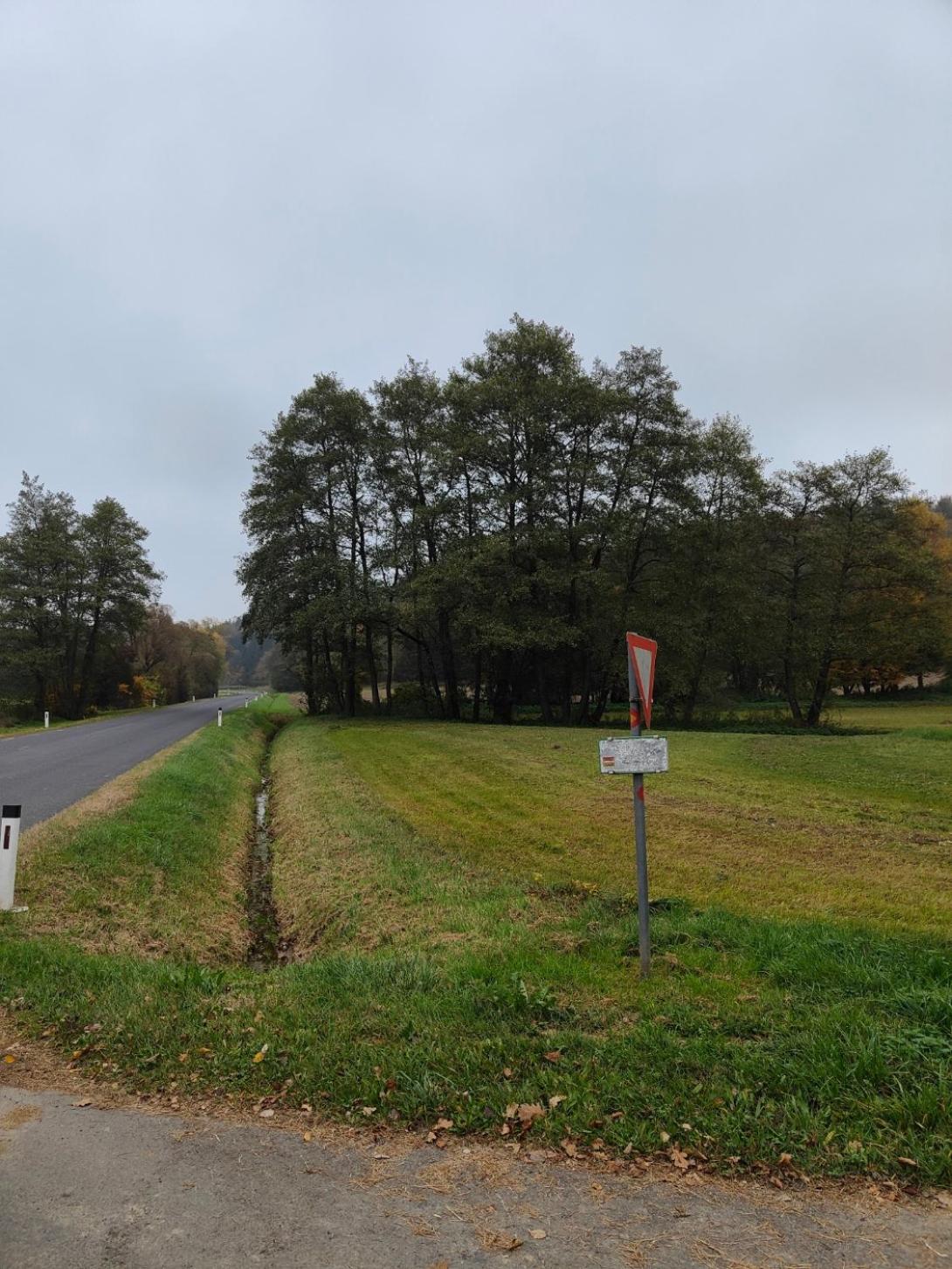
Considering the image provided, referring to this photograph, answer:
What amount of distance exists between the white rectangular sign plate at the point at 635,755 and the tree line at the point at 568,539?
22.8m

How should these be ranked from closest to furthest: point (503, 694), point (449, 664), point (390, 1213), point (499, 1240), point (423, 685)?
1. point (499, 1240)
2. point (390, 1213)
3. point (503, 694)
4. point (449, 664)
5. point (423, 685)

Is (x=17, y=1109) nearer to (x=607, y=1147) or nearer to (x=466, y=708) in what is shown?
(x=607, y=1147)

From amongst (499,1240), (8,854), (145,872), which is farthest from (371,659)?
(499,1240)

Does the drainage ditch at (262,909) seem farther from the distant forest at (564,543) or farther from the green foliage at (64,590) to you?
the green foliage at (64,590)

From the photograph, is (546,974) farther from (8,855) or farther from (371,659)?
(371,659)

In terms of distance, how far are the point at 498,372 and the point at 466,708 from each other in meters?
18.0

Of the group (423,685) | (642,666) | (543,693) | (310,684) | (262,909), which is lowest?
(262,909)

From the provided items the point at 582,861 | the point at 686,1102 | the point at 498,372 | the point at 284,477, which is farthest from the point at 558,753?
the point at 284,477

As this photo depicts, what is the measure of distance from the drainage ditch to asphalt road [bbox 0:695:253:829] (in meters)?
3.06

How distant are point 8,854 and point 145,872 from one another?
2074 millimetres

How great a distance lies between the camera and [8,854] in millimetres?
6422

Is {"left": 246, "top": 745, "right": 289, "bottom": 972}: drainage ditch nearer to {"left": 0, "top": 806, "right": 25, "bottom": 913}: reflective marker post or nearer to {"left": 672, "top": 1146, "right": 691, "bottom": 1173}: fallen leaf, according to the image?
{"left": 0, "top": 806, "right": 25, "bottom": 913}: reflective marker post

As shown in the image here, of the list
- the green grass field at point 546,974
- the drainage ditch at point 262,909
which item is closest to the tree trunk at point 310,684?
the drainage ditch at point 262,909

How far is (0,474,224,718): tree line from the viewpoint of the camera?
4109cm
